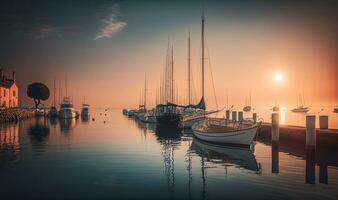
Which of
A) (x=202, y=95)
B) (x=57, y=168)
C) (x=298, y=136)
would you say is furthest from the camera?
(x=202, y=95)

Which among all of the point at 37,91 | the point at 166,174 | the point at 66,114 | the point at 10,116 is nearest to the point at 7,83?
the point at 66,114

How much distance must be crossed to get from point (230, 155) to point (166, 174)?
9.51m

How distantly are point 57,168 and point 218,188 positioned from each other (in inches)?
479

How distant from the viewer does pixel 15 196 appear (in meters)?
14.6

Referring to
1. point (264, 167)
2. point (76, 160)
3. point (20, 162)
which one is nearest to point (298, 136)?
point (264, 167)

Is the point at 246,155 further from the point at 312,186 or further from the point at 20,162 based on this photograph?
the point at 20,162

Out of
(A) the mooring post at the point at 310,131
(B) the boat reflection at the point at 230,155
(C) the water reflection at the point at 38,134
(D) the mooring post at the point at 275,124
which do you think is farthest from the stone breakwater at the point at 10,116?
(A) the mooring post at the point at 310,131

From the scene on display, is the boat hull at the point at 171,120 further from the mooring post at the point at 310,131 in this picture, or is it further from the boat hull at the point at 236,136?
the mooring post at the point at 310,131

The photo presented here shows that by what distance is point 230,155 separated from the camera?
27328 mm

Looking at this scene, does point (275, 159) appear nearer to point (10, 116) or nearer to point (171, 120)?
point (171, 120)

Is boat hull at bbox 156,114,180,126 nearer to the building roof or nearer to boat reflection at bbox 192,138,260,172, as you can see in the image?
boat reflection at bbox 192,138,260,172

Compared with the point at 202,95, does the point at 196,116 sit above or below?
below

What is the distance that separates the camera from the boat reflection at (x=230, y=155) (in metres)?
23.4

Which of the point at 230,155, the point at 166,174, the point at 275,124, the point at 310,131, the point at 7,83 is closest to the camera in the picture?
the point at 166,174
